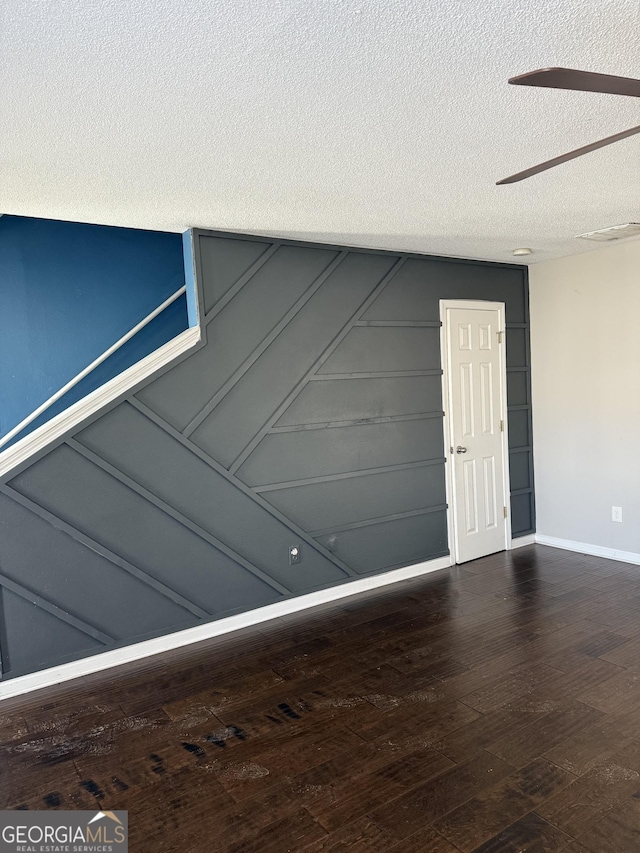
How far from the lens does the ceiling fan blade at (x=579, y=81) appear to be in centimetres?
133

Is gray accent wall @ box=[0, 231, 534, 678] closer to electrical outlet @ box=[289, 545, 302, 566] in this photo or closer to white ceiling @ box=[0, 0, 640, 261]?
electrical outlet @ box=[289, 545, 302, 566]

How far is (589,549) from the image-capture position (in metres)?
5.03

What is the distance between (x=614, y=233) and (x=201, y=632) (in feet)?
12.8

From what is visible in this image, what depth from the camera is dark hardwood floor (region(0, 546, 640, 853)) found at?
2.08 metres

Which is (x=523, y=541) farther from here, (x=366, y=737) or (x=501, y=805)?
(x=501, y=805)

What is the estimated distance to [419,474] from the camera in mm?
4754

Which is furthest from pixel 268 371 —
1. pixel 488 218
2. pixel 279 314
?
pixel 488 218

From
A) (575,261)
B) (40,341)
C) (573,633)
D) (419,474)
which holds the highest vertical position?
(575,261)

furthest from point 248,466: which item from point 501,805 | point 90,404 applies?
point 501,805

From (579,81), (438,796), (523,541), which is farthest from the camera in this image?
(523,541)

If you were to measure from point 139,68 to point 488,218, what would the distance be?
2473 mm

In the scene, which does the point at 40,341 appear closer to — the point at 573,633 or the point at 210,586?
the point at 210,586

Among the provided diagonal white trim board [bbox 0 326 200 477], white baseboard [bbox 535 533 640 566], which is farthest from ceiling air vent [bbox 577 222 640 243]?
diagonal white trim board [bbox 0 326 200 477]

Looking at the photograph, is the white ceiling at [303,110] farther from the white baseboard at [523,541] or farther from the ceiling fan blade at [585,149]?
the white baseboard at [523,541]
